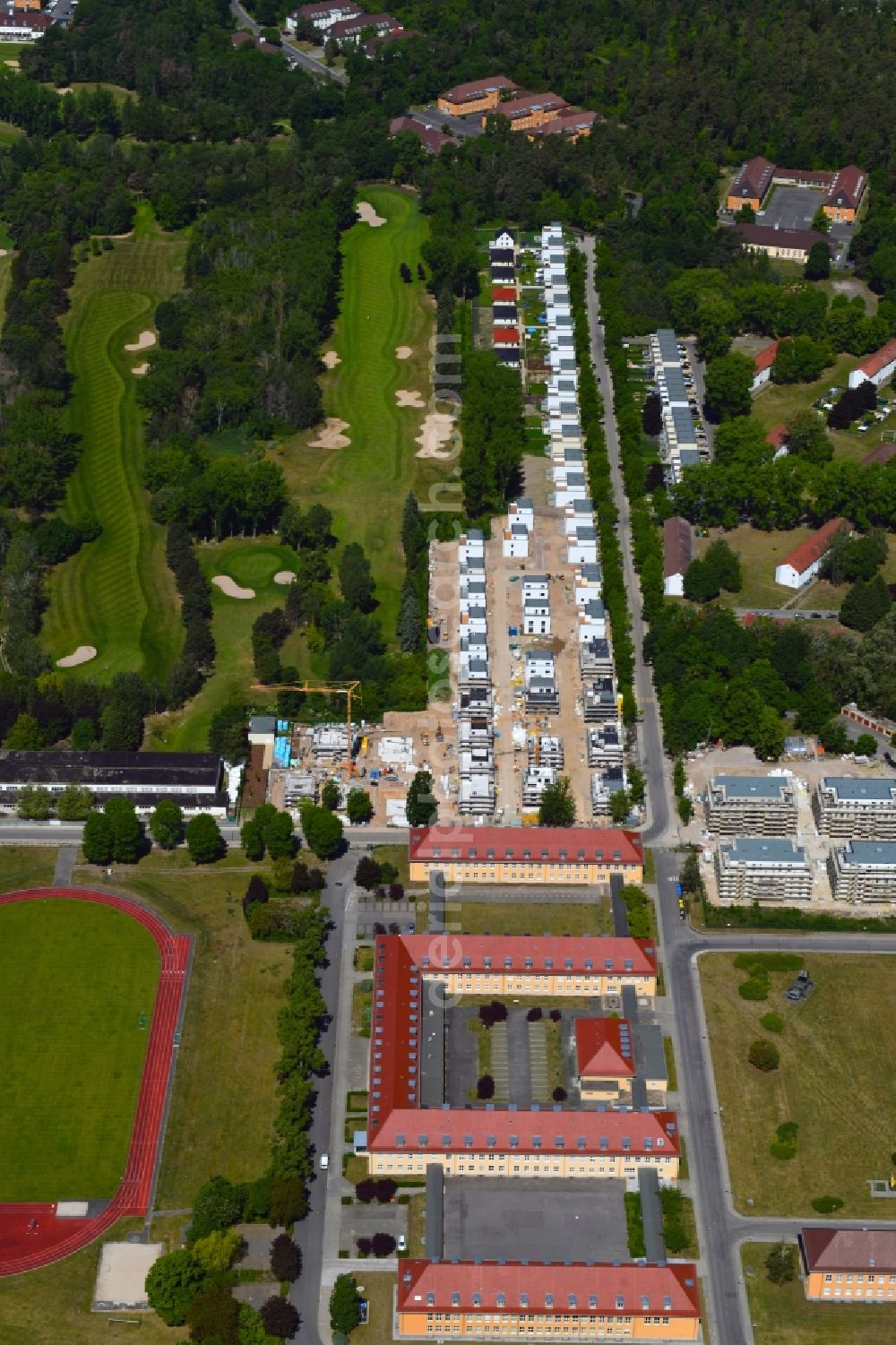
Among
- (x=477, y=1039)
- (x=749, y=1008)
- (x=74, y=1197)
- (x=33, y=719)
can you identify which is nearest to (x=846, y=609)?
(x=749, y=1008)

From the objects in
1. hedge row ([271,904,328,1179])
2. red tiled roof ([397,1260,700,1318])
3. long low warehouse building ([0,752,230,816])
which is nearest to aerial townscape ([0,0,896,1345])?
red tiled roof ([397,1260,700,1318])

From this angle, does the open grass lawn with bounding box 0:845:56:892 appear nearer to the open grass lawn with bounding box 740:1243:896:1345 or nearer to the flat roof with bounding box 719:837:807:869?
the flat roof with bounding box 719:837:807:869

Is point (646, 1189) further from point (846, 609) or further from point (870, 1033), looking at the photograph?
point (846, 609)

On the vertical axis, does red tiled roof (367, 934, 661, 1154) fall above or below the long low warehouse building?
below

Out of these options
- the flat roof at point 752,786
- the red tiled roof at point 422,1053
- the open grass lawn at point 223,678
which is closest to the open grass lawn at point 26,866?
the open grass lawn at point 223,678

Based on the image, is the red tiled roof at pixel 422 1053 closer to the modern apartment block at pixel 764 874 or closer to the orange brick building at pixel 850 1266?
the modern apartment block at pixel 764 874

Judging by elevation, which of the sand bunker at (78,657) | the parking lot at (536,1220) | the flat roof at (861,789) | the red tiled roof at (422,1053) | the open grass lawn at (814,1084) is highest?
the flat roof at (861,789)
